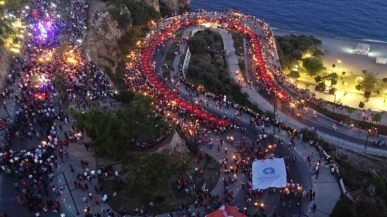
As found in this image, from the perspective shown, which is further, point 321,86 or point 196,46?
point 196,46

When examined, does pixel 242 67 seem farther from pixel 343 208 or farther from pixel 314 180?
pixel 343 208

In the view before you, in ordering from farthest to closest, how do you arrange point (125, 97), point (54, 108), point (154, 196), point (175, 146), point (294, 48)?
point (294, 48), point (125, 97), point (54, 108), point (175, 146), point (154, 196)

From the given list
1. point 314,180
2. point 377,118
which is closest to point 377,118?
point 377,118

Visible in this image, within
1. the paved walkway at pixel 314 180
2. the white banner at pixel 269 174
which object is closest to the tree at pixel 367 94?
the paved walkway at pixel 314 180

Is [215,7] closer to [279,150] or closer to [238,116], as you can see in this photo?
[238,116]

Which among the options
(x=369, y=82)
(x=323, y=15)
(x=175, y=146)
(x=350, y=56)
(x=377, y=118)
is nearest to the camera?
(x=175, y=146)

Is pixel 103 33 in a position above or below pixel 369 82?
above

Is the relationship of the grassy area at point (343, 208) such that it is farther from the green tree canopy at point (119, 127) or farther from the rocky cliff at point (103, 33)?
the rocky cliff at point (103, 33)

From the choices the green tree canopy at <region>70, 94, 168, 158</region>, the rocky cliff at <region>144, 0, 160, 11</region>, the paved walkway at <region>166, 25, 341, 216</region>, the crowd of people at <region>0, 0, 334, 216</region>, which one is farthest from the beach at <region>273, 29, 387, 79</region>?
the green tree canopy at <region>70, 94, 168, 158</region>
